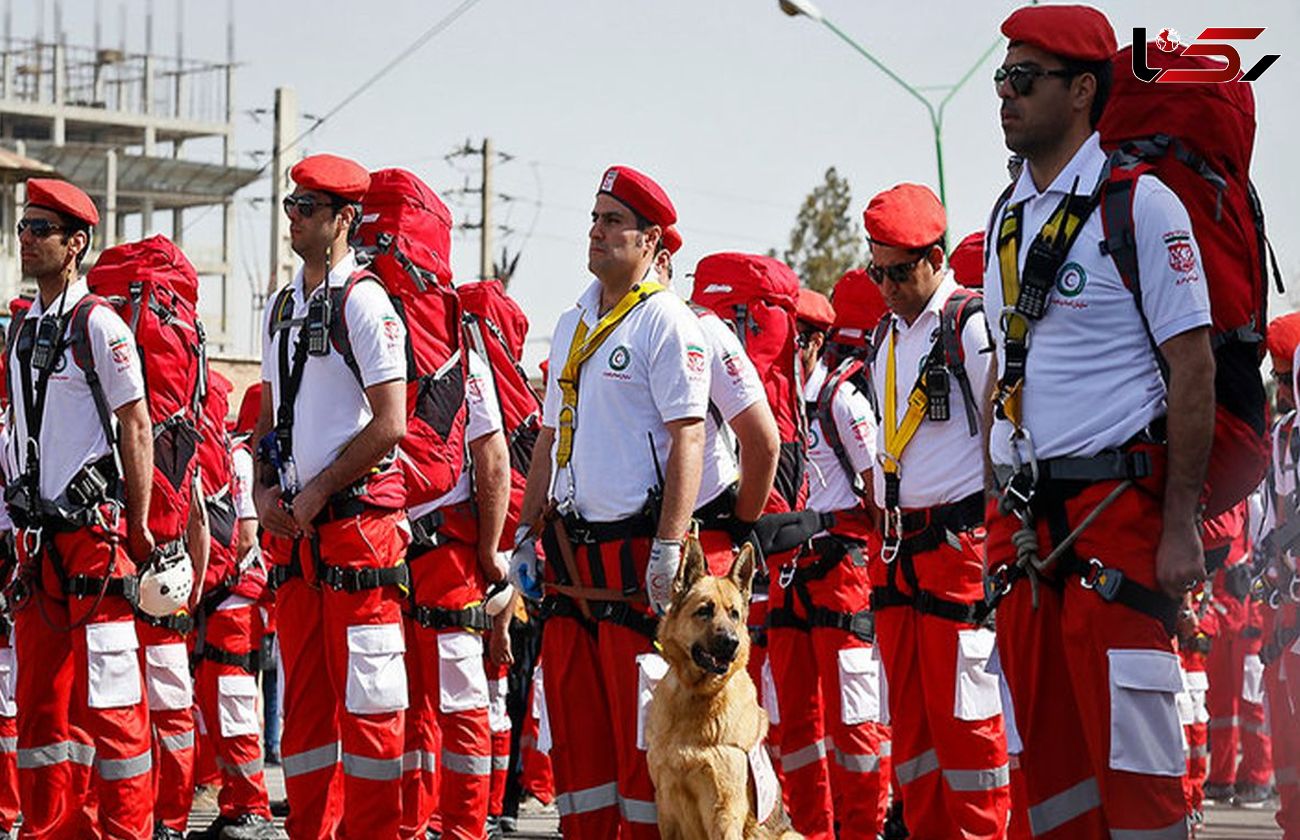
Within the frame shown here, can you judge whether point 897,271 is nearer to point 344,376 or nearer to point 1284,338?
point 344,376

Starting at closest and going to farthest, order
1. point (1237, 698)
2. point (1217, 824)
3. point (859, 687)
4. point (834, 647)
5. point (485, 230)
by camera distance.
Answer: point (859, 687) → point (834, 647) → point (1217, 824) → point (1237, 698) → point (485, 230)

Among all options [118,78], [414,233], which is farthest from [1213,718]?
[118,78]

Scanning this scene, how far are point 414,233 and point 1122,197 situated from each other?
15.4 ft

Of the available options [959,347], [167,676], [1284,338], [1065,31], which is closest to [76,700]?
[167,676]

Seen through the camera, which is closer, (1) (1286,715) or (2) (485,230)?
(1) (1286,715)

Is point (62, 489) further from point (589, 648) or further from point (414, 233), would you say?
point (589, 648)

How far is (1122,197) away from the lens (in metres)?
5.54

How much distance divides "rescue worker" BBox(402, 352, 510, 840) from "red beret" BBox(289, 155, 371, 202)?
1658 mm

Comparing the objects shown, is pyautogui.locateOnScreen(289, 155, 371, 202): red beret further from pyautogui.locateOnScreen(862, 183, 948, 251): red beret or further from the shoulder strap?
the shoulder strap

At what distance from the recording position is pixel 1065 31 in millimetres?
5742

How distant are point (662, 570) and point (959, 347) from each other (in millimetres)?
2176

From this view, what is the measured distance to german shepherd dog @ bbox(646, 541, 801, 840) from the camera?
740 cm

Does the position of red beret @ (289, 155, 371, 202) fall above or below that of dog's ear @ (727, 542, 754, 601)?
above

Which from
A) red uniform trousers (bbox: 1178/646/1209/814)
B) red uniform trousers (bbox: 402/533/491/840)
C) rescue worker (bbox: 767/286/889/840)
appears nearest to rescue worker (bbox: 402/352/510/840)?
red uniform trousers (bbox: 402/533/491/840)
